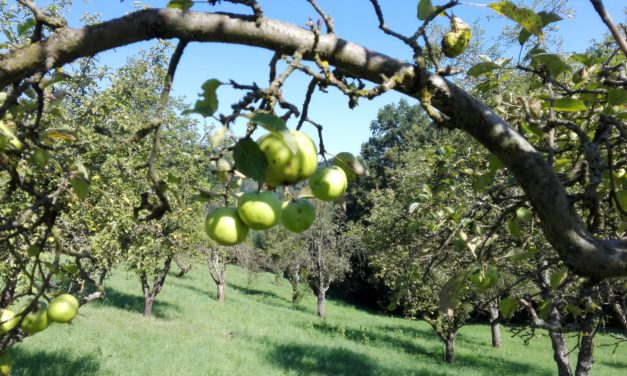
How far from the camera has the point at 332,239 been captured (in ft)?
79.4

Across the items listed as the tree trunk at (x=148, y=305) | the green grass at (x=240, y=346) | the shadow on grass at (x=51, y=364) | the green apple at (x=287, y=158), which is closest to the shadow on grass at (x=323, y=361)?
the green grass at (x=240, y=346)

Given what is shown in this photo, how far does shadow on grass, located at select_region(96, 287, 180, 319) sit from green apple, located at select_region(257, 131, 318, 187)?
14655 mm

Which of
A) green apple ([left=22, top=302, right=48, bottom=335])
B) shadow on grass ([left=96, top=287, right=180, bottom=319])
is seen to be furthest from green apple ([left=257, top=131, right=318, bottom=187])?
shadow on grass ([left=96, top=287, right=180, bottom=319])

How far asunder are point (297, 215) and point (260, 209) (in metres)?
0.14

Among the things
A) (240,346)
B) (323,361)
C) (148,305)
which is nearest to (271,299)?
(148,305)

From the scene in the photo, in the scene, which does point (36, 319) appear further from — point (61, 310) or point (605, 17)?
point (605, 17)

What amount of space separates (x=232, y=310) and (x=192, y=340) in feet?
20.8

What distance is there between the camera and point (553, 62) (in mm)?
1731

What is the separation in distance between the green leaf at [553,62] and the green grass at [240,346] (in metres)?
7.86

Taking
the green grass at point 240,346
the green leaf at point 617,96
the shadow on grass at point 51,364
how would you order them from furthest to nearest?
the green grass at point 240,346
the shadow on grass at point 51,364
the green leaf at point 617,96

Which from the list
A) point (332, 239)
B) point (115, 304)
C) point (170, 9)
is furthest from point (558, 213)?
point (332, 239)

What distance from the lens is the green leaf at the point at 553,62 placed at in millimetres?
1705

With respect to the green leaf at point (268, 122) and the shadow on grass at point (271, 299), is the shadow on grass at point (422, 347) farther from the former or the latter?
the green leaf at point (268, 122)

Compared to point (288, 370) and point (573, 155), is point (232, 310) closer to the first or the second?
point (288, 370)
